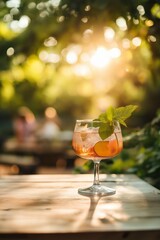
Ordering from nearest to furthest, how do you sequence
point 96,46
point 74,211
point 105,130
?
point 74,211 < point 105,130 < point 96,46

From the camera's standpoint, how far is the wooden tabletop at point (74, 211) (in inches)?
45.1

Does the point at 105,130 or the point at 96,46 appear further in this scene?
the point at 96,46

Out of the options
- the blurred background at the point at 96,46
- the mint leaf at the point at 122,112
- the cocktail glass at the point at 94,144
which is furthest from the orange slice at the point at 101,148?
the blurred background at the point at 96,46

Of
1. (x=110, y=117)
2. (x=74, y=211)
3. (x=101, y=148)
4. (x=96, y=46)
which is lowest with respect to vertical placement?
(x=74, y=211)

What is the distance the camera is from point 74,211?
1.36 m

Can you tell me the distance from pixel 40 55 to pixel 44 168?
485 centimetres

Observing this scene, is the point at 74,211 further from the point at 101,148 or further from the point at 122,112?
the point at 122,112

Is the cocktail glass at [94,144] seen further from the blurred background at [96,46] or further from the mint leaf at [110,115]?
the blurred background at [96,46]

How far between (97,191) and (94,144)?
6.8 inches

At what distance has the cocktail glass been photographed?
1.63 metres

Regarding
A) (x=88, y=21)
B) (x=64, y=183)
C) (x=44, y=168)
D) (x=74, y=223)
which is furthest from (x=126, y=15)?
(x=44, y=168)

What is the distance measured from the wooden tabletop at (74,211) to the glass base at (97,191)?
0.03m

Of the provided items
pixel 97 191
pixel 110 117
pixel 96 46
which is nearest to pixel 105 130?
pixel 110 117

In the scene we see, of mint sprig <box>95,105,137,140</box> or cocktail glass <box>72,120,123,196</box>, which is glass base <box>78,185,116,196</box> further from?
mint sprig <box>95,105,137,140</box>
